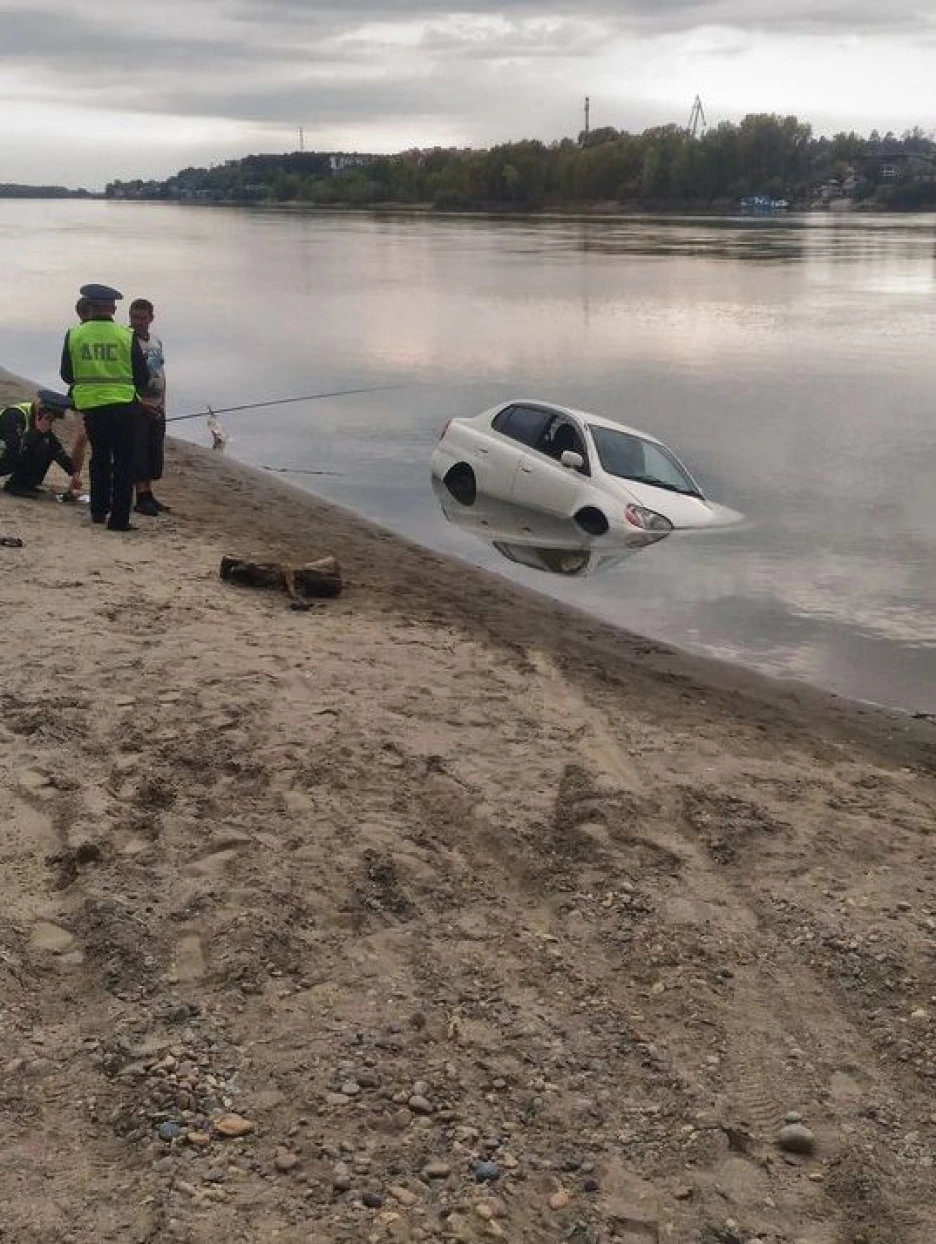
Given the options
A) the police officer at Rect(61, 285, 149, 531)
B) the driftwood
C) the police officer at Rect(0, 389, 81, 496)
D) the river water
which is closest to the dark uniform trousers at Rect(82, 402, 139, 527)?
the police officer at Rect(61, 285, 149, 531)

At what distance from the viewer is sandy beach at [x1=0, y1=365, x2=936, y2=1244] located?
3.90 m

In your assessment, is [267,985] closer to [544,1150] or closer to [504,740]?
[544,1150]

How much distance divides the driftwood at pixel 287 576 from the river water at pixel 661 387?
3.06m

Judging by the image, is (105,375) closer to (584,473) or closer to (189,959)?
(584,473)

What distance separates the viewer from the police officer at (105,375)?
36.3ft

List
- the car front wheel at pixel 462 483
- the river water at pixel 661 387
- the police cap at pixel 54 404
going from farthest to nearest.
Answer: the car front wheel at pixel 462 483
the river water at pixel 661 387
the police cap at pixel 54 404

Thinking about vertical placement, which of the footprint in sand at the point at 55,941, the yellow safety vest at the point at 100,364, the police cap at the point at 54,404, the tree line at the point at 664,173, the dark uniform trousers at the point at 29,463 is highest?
the tree line at the point at 664,173

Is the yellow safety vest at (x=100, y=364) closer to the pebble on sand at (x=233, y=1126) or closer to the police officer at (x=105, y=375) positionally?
the police officer at (x=105, y=375)

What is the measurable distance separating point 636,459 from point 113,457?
657 centimetres

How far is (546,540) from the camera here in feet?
50.2

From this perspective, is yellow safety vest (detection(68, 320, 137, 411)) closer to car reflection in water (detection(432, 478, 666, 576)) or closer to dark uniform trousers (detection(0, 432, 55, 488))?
dark uniform trousers (detection(0, 432, 55, 488))

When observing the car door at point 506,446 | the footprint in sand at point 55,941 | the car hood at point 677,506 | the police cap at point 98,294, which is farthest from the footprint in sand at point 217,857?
A: the car door at point 506,446

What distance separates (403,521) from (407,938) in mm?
11864

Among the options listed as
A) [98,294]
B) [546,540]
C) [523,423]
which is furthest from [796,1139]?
[523,423]
